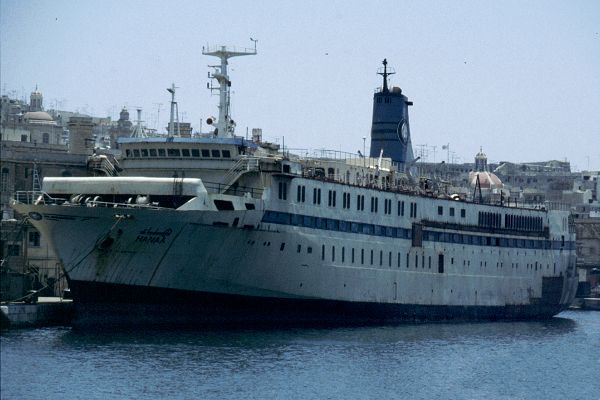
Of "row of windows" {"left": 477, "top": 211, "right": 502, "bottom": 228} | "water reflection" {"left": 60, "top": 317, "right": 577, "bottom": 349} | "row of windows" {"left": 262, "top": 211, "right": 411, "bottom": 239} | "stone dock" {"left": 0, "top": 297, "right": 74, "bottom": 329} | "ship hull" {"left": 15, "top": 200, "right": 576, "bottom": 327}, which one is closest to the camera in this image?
"water reflection" {"left": 60, "top": 317, "right": 577, "bottom": 349}

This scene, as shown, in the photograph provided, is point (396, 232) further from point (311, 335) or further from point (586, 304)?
point (586, 304)

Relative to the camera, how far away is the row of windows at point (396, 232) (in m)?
57.2

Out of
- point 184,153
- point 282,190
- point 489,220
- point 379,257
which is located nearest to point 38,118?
point 489,220

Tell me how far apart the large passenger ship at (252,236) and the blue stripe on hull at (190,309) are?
59 millimetres

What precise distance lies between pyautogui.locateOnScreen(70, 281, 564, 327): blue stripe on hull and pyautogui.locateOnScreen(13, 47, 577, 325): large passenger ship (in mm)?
59

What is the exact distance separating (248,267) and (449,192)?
24.8 metres

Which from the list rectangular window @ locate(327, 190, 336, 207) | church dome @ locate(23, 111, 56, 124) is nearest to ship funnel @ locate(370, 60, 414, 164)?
rectangular window @ locate(327, 190, 336, 207)

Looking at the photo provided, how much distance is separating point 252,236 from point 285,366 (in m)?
9.65

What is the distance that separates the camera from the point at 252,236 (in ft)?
180

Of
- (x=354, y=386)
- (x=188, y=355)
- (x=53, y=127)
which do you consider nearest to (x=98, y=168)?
(x=188, y=355)

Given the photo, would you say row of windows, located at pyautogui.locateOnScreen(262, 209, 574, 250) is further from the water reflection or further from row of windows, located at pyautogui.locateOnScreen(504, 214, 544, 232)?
the water reflection

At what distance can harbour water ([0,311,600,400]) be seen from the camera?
40.8 meters

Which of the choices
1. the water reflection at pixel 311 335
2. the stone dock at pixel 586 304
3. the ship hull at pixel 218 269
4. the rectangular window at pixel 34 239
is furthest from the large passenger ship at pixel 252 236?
the stone dock at pixel 586 304

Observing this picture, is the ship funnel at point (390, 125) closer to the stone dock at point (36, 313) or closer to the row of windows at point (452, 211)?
the row of windows at point (452, 211)
